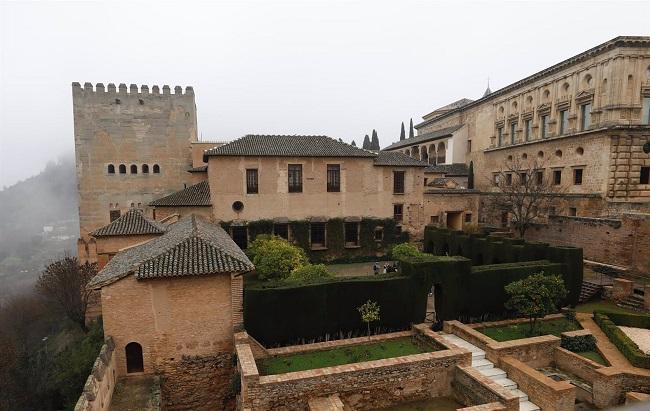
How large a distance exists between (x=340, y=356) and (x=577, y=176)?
25.0 meters

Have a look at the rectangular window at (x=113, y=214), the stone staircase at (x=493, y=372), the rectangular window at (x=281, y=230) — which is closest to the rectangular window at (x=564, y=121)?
the rectangular window at (x=281, y=230)

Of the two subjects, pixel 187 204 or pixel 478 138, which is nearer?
pixel 187 204

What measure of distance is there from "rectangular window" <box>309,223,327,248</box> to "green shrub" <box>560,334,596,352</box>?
14.5 metres

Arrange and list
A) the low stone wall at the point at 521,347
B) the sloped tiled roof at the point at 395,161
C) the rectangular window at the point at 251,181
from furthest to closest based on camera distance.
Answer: the sloped tiled roof at the point at 395,161, the rectangular window at the point at 251,181, the low stone wall at the point at 521,347

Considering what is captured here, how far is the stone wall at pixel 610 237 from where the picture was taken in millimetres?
18625

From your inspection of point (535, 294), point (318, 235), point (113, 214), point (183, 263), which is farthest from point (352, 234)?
point (113, 214)

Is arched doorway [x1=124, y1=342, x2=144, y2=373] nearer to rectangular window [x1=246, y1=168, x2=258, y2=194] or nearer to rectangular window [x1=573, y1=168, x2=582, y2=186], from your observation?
rectangular window [x1=246, y1=168, x2=258, y2=194]

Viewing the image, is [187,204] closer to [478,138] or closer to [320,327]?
[320,327]

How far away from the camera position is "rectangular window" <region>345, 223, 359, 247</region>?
976 inches

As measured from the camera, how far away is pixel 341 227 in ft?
79.7

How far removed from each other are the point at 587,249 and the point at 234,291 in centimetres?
2118

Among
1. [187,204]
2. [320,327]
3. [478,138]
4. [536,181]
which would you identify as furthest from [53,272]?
[478,138]

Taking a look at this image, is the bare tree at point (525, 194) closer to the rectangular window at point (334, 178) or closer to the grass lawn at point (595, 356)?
the rectangular window at point (334, 178)

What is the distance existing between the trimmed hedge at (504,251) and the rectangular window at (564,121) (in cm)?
1499
